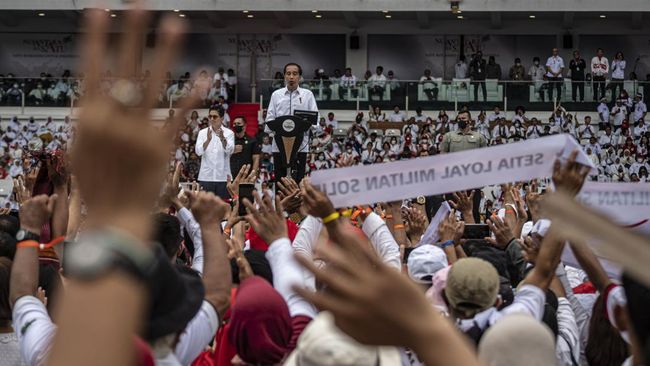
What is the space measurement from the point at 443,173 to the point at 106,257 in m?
1.98

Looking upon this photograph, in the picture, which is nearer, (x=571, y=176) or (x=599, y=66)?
(x=571, y=176)

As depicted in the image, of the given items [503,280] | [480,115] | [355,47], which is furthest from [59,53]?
[503,280]

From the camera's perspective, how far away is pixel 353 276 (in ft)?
4.25

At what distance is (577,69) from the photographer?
26672mm

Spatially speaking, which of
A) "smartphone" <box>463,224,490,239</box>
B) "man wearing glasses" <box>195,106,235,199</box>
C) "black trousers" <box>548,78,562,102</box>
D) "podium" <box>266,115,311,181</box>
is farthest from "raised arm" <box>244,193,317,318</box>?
"black trousers" <box>548,78,562,102</box>

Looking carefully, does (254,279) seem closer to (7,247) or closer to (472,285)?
(472,285)

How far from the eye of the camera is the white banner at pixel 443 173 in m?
3.02

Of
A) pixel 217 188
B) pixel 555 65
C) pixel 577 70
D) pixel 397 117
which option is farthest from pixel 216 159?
pixel 555 65

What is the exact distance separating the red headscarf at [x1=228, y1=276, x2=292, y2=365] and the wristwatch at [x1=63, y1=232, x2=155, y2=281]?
4.81 feet

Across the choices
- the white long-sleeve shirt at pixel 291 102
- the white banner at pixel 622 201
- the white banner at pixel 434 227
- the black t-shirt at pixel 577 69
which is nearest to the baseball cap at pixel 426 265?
the white banner at pixel 622 201

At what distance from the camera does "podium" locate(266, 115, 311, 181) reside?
9086mm

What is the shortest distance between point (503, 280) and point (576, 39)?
27.1 metres

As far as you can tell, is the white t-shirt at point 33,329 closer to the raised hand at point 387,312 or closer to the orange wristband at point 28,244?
the orange wristband at point 28,244

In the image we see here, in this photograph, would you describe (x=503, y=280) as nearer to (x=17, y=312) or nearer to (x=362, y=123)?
(x=17, y=312)
